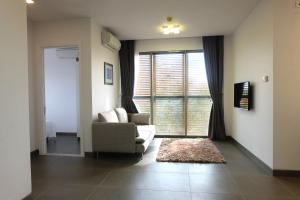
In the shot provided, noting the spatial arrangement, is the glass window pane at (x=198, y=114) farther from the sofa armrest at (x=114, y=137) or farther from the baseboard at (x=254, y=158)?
the sofa armrest at (x=114, y=137)

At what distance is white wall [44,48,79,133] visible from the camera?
616 centimetres

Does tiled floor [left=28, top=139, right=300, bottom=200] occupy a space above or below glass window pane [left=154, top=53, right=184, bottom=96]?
below

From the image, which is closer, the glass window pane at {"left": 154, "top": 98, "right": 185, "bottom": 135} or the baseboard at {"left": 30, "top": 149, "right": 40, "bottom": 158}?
the baseboard at {"left": 30, "top": 149, "right": 40, "bottom": 158}

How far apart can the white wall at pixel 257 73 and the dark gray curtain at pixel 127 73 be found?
8.92 feet

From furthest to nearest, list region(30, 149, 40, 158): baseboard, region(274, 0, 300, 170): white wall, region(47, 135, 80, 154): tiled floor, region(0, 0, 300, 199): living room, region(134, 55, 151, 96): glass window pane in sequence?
region(134, 55, 151, 96): glass window pane
region(47, 135, 80, 154): tiled floor
region(30, 149, 40, 158): baseboard
region(274, 0, 300, 170): white wall
region(0, 0, 300, 199): living room

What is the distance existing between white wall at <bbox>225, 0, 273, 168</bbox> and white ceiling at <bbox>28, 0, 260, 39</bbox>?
30cm

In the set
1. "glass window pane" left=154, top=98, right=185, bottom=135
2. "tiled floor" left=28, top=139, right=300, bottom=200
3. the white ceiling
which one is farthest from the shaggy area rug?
the white ceiling

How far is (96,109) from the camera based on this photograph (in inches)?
171

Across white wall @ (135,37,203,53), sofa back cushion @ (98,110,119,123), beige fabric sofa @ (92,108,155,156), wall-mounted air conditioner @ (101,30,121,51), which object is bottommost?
beige fabric sofa @ (92,108,155,156)

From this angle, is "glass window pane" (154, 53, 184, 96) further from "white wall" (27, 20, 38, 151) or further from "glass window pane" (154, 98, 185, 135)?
"white wall" (27, 20, 38, 151)

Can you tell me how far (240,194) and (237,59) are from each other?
3426 millimetres

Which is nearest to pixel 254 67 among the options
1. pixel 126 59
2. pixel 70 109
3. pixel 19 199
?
pixel 126 59

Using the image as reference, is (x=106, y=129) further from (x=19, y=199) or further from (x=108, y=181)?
(x=19, y=199)

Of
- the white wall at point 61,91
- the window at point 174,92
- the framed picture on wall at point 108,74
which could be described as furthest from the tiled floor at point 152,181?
the white wall at point 61,91
